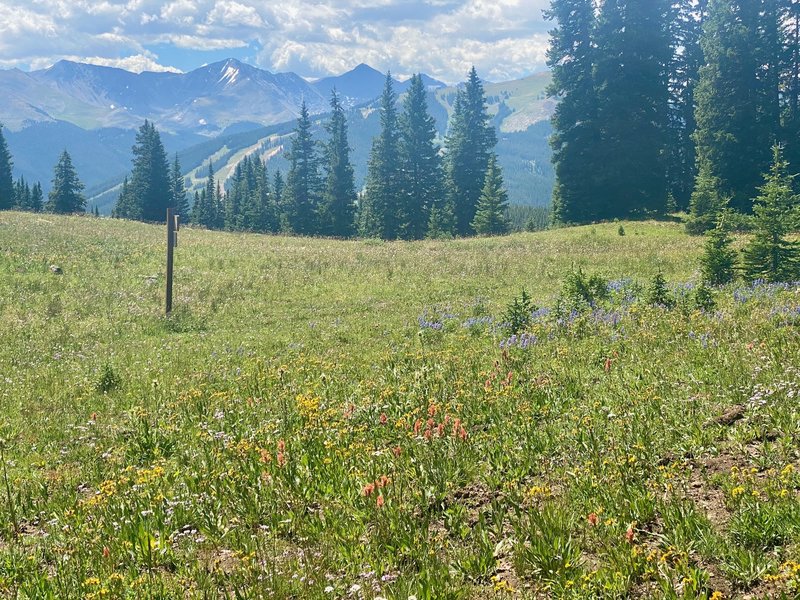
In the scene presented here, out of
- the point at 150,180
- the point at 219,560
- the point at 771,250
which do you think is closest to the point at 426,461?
the point at 219,560

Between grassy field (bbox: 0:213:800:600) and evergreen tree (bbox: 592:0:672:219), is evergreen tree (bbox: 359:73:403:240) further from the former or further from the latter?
grassy field (bbox: 0:213:800:600)

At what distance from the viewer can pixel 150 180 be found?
77312mm

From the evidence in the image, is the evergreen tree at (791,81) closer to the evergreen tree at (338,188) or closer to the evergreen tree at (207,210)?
the evergreen tree at (338,188)

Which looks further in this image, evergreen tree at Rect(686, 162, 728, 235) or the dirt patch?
evergreen tree at Rect(686, 162, 728, 235)

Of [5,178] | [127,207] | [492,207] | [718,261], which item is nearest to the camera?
[718,261]

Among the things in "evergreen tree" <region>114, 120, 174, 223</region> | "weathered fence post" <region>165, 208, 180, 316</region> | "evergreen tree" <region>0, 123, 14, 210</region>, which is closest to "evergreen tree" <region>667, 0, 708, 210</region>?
"weathered fence post" <region>165, 208, 180, 316</region>

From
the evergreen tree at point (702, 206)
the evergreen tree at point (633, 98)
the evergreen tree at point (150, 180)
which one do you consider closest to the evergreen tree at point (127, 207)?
the evergreen tree at point (150, 180)

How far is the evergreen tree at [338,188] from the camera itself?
6538cm

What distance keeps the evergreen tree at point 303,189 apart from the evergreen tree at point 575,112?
32174 mm

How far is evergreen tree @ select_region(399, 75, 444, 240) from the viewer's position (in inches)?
2317

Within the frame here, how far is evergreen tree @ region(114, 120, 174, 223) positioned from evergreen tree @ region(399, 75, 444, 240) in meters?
37.8

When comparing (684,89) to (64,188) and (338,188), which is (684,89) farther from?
(64,188)

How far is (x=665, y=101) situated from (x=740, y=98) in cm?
730

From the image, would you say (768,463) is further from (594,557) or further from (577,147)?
(577,147)
